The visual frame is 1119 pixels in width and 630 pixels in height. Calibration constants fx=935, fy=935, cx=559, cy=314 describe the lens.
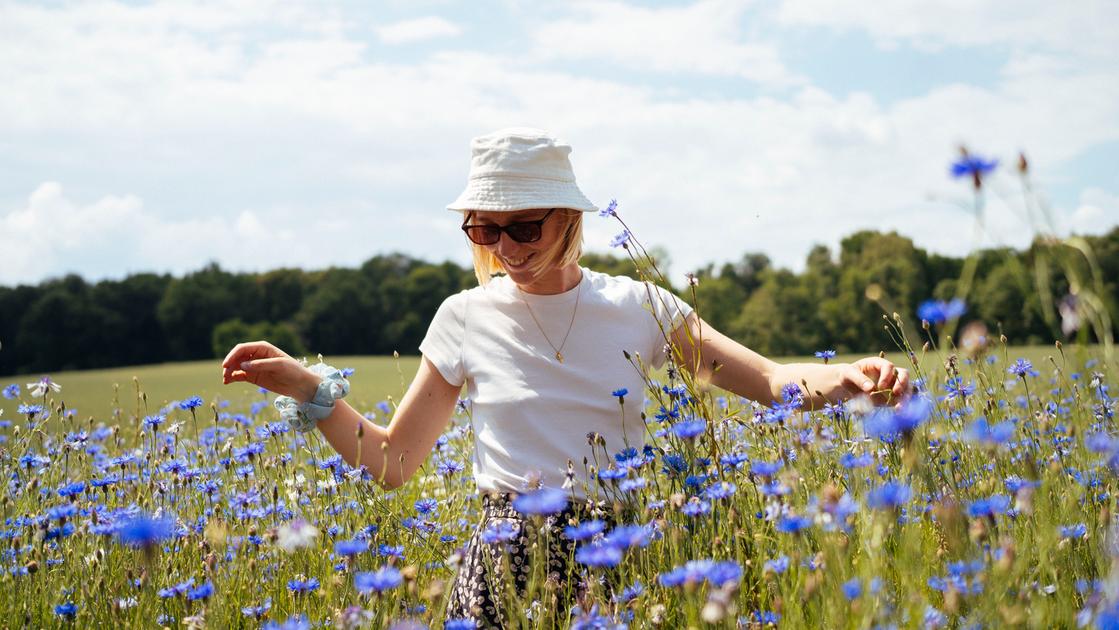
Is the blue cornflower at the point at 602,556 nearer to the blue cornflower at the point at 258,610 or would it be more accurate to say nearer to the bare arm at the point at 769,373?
the bare arm at the point at 769,373

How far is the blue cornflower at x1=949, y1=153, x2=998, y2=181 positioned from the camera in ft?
4.89

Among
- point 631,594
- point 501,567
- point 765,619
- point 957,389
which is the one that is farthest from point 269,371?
point 957,389

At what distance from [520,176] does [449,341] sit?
51 centimetres

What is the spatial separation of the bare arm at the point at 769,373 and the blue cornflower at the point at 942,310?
1.18 ft

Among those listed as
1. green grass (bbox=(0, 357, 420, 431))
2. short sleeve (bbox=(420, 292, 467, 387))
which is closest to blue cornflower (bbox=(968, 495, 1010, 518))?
short sleeve (bbox=(420, 292, 467, 387))

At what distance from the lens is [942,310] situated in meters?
1.63

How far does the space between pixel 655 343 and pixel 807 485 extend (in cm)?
74

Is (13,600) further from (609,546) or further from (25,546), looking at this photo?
(609,546)

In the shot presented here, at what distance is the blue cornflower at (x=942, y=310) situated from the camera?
1.51 m

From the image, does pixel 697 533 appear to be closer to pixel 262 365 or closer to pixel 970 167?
pixel 970 167

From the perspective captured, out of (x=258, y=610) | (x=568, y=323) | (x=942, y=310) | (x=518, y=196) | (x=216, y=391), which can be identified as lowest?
(x=216, y=391)

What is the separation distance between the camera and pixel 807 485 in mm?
1909

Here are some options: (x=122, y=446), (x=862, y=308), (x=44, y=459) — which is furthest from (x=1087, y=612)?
(x=862, y=308)

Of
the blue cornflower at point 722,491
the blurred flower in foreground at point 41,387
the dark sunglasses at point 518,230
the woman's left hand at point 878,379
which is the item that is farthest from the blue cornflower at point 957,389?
the blurred flower in foreground at point 41,387
